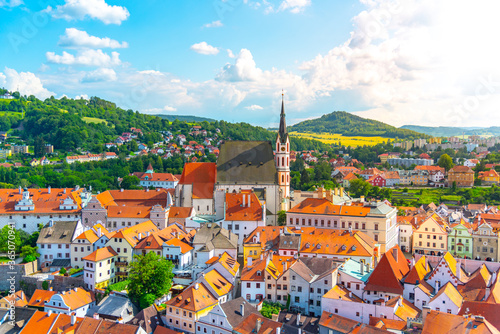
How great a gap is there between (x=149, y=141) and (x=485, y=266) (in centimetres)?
11982

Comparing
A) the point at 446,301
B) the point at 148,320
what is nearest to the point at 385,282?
the point at 446,301

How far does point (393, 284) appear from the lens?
3688 centimetres

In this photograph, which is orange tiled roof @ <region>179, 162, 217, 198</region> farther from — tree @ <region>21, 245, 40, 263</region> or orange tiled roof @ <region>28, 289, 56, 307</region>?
orange tiled roof @ <region>28, 289, 56, 307</region>

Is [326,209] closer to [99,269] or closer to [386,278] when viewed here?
[386,278]

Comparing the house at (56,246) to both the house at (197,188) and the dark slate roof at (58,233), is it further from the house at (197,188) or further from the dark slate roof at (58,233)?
the house at (197,188)

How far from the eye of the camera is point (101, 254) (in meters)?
43.1

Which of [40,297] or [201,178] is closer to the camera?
[40,297]

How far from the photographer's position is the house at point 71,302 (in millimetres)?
39000

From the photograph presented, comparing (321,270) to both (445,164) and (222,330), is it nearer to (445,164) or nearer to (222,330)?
(222,330)

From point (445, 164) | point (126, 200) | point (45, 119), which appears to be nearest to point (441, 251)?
point (126, 200)

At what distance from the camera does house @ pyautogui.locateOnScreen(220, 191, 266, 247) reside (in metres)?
50.5

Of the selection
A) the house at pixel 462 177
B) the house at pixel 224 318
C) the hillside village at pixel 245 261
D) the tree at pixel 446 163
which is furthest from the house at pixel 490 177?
the house at pixel 224 318

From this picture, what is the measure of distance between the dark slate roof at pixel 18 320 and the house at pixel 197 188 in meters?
22.3

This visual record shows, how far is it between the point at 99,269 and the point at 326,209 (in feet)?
84.2
